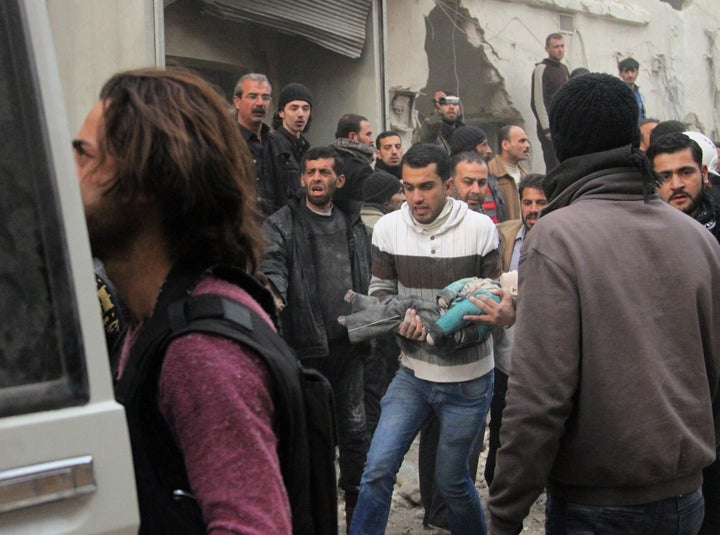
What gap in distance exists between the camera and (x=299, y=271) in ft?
16.4

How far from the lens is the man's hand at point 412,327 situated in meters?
4.18

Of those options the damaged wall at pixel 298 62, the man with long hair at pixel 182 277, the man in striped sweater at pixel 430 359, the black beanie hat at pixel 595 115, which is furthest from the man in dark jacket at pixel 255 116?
the man with long hair at pixel 182 277

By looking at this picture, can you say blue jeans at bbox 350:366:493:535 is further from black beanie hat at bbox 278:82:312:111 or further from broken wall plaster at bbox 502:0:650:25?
broken wall plaster at bbox 502:0:650:25

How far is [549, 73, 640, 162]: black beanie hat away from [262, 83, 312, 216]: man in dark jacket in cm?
322

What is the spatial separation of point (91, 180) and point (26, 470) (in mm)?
466

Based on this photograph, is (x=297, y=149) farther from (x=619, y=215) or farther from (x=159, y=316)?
(x=159, y=316)

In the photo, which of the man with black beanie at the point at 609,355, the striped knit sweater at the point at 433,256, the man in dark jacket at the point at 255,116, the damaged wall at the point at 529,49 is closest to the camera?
the man with black beanie at the point at 609,355

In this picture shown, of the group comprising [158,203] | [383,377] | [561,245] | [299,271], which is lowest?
[383,377]

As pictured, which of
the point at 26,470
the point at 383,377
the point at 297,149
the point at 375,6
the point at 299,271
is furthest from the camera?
the point at 375,6

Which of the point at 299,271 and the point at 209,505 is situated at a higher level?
the point at 209,505

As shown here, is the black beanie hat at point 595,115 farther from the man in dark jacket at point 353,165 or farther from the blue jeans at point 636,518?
the man in dark jacket at point 353,165

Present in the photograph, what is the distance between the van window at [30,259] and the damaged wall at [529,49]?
7462 millimetres

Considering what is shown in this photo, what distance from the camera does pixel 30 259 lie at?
4.66 ft

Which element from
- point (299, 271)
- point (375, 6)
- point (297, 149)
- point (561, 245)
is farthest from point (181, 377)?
point (375, 6)
